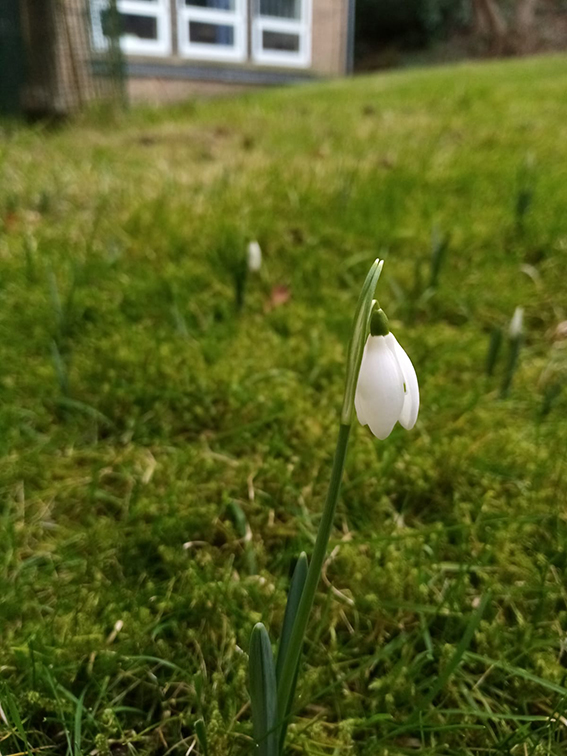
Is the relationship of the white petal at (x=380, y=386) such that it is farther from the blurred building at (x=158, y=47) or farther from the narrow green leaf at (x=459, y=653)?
the blurred building at (x=158, y=47)

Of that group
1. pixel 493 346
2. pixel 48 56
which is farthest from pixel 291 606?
pixel 48 56

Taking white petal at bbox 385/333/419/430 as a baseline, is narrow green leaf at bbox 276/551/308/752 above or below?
below

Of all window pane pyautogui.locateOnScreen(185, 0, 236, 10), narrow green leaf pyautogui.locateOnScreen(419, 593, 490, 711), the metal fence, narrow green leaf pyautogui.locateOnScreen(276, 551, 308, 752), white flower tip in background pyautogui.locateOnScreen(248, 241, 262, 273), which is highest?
window pane pyautogui.locateOnScreen(185, 0, 236, 10)

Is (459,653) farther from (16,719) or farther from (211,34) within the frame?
(211,34)

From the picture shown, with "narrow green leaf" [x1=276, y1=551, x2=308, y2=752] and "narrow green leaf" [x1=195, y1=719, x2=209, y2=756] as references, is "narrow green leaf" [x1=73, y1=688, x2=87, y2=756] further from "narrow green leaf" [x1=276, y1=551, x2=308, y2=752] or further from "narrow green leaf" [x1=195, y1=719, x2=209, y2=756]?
"narrow green leaf" [x1=276, y1=551, x2=308, y2=752]

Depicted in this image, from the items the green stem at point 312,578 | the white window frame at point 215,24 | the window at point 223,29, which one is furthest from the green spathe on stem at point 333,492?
the white window frame at point 215,24

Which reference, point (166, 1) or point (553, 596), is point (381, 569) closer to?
point (553, 596)

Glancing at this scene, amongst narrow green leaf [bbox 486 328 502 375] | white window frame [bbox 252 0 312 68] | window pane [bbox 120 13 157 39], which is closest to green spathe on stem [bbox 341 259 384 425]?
narrow green leaf [bbox 486 328 502 375]

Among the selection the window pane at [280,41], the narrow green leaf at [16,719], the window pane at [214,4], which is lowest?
the narrow green leaf at [16,719]

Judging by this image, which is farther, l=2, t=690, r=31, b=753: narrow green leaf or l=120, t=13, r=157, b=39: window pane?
l=120, t=13, r=157, b=39: window pane
